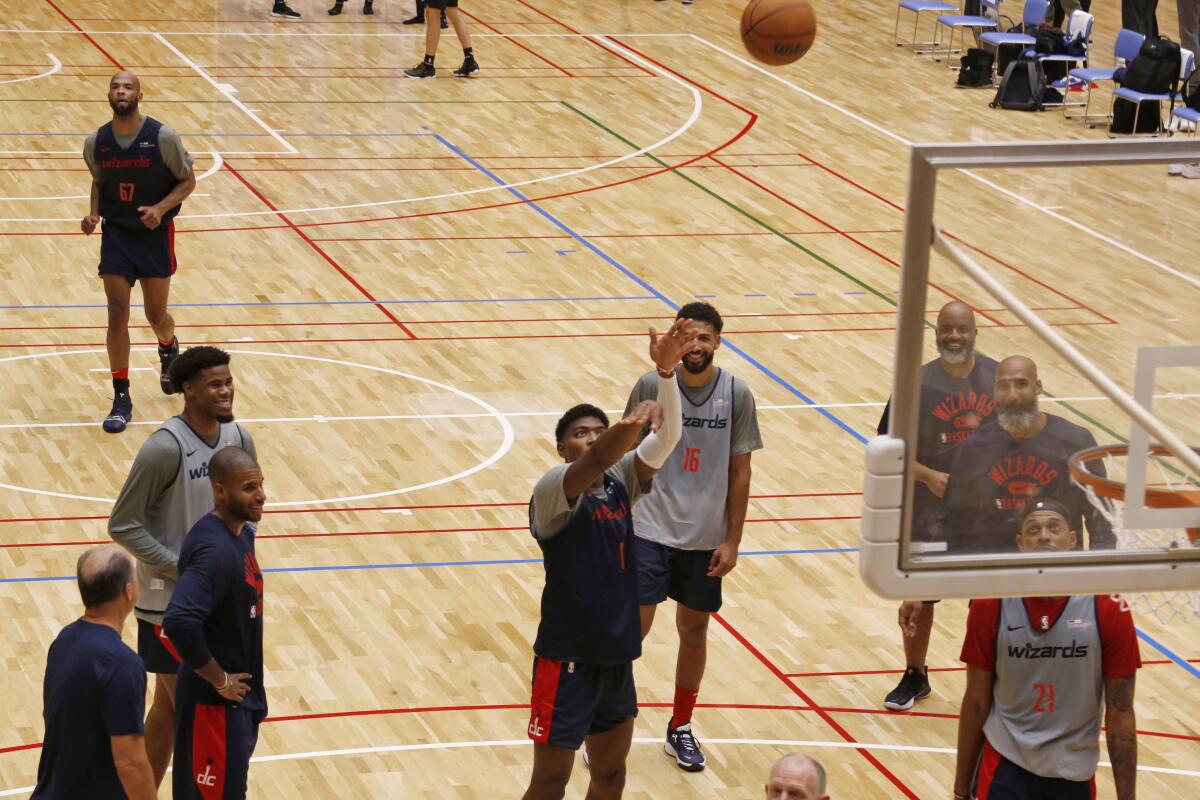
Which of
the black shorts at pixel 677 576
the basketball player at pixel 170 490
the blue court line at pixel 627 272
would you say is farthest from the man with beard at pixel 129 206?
the black shorts at pixel 677 576

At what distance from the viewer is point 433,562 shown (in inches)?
373

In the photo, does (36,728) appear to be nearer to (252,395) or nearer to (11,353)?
(252,395)

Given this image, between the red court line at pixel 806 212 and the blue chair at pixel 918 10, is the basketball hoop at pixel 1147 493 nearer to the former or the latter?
the red court line at pixel 806 212

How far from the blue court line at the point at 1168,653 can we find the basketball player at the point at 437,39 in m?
12.3

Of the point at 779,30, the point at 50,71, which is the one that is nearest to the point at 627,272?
the point at 779,30

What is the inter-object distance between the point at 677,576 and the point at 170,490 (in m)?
2.16

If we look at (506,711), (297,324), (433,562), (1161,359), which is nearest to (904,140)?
(297,324)

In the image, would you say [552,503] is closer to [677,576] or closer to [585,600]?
[585,600]

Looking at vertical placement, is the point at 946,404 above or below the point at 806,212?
above

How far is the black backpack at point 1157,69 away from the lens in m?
18.0

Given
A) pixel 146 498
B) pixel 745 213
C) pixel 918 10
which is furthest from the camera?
pixel 918 10

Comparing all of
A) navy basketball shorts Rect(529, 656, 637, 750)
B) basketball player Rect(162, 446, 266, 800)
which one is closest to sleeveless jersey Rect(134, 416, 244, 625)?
basketball player Rect(162, 446, 266, 800)

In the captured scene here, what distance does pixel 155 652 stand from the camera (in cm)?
675

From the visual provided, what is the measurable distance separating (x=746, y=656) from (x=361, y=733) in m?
1.92
